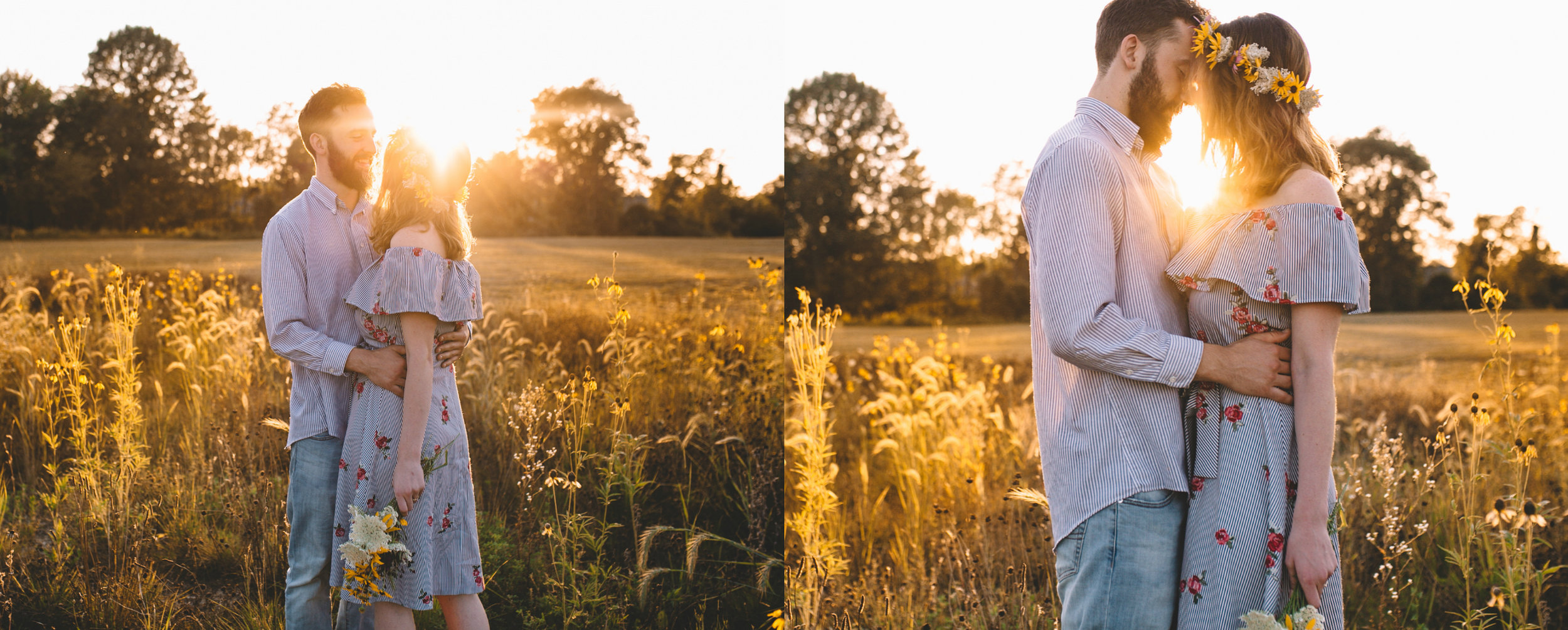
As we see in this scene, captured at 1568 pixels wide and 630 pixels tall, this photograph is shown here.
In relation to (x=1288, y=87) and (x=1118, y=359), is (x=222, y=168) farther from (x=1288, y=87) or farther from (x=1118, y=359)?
(x=1288, y=87)

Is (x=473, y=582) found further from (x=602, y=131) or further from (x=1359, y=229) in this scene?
(x=1359, y=229)

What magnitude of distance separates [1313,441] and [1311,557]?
0.67 feet

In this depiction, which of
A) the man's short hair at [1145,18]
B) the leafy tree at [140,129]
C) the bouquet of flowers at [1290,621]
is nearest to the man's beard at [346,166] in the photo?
the leafy tree at [140,129]

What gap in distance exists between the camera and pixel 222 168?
3.54 m

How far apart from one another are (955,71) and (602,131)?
2018 mm

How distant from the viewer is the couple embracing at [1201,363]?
61.8 inches

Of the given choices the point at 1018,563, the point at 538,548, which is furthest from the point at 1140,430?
the point at 538,548

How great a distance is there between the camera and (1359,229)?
15.3ft

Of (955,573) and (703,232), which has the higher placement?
(703,232)

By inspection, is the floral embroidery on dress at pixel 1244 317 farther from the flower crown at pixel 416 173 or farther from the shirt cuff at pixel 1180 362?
the flower crown at pixel 416 173

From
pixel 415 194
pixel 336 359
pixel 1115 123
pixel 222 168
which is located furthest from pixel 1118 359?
pixel 222 168

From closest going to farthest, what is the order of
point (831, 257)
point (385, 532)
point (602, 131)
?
1. point (385, 532)
2. point (602, 131)
3. point (831, 257)

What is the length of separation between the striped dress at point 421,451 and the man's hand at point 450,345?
18 mm

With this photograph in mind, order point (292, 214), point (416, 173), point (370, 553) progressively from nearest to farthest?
point (370, 553) < point (416, 173) < point (292, 214)
